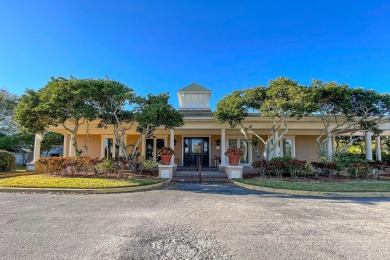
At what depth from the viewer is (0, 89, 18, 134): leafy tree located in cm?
2611

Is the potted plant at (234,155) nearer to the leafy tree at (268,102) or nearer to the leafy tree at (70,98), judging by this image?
the leafy tree at (268,102)

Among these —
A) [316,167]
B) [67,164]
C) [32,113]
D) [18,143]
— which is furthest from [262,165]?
[18,143]

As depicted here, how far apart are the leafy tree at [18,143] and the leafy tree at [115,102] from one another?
14.6 meters

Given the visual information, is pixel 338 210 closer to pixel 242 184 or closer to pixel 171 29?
pixel 242 184

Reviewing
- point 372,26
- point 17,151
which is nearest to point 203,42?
point 372,26

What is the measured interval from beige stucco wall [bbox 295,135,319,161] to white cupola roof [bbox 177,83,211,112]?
7785mm

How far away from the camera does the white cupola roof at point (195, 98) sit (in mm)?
19844

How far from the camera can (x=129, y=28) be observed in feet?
43.7

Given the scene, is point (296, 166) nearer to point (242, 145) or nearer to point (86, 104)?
point (242, 145)

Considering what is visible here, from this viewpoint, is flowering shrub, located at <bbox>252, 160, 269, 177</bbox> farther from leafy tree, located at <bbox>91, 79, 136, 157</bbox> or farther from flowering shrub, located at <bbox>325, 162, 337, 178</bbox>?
leafy tree, located at <bbox>91, 79, 136, 157</bbox>

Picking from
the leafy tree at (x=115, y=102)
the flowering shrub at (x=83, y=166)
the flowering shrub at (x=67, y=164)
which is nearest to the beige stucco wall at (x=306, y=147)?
the leafy tree at (x=115, y=102)

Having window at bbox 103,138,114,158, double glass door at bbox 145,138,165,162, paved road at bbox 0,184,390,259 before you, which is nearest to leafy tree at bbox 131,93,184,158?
paved road at bbox 0,184,390,259

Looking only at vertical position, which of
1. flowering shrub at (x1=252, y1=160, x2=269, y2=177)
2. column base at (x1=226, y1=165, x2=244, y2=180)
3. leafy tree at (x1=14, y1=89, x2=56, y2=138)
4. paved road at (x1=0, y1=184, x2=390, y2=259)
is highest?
leafy tree at (x1=14, y1=89, x2=56, y2=138)

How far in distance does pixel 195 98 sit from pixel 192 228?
1627 centimetres
